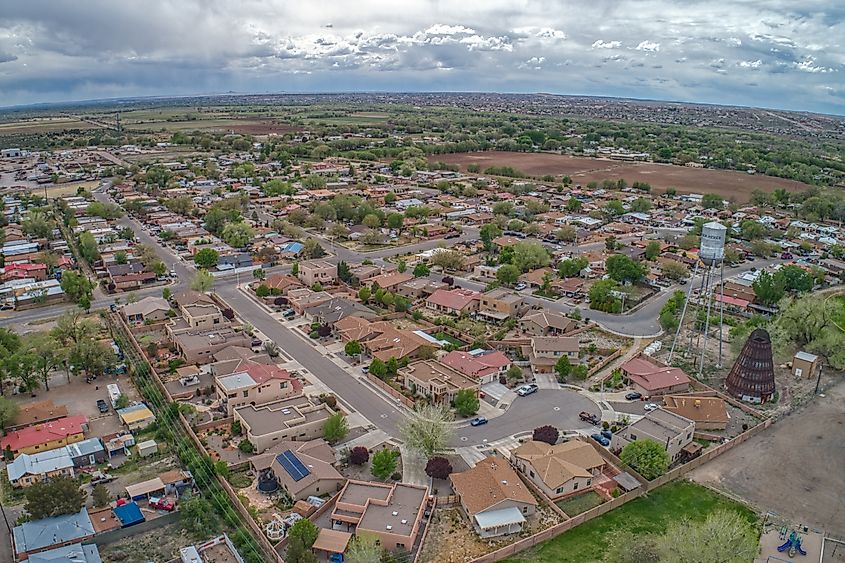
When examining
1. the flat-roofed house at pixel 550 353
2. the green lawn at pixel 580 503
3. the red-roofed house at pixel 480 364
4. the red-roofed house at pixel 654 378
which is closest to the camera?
the green lawn at pixel 580 503

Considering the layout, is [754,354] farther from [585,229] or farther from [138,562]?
[585,229]


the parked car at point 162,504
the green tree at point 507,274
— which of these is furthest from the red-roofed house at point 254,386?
the green tree at point 507,274

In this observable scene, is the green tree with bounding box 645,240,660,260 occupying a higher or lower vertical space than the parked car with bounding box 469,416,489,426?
higher

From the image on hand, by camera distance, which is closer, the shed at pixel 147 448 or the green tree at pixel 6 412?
the shed at pixel 147 448

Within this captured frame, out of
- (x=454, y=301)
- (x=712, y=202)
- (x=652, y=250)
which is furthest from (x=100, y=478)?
(x=712, y=202)

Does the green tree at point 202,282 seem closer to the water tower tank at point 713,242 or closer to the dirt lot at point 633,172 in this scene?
the water tower tank at point 713,242

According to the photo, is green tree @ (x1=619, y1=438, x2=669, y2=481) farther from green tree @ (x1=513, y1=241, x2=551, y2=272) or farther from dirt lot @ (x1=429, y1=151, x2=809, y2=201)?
dirt lot @ (x1=429, y1=151, x2=809, y2=201)

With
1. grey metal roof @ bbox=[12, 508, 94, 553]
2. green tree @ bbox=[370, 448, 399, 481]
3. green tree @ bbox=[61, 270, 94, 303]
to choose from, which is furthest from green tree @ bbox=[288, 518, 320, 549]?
green tree @ bbox=[61, 270, 94, 303]

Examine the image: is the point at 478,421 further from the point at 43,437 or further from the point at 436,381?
the point at 43,437
